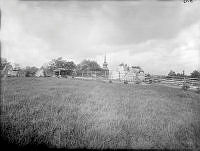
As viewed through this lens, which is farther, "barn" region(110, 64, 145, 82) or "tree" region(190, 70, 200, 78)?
"tree" region(190, 70, 200, 78)

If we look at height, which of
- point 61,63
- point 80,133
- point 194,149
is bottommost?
point 194,149

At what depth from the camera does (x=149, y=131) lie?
5.20m

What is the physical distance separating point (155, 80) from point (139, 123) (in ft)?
101

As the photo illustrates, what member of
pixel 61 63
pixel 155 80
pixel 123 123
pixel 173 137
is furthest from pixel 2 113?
pixel 61 63

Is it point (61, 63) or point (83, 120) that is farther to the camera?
point (61, 63)

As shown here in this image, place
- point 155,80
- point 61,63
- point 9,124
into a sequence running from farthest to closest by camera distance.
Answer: point 61,63, point 155,80, point 9,124

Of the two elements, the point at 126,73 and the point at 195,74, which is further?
the point at 195,74

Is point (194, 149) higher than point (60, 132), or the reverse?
point (60, 132)

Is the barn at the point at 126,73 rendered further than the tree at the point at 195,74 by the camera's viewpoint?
No

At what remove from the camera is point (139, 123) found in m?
5.82

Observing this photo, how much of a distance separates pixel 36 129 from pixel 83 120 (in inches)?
59.2

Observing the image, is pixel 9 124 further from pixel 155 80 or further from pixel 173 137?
pixel 155 80

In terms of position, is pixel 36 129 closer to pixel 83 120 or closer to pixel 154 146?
pixel 83 120

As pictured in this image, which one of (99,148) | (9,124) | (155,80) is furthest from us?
(155,80)
